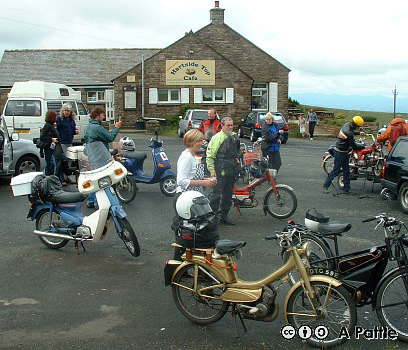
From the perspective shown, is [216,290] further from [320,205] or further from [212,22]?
[212,22]

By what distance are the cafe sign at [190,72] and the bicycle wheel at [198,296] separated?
32430 mm

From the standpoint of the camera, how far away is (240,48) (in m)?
40.7

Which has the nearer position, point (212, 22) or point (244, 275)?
point (244, 275)

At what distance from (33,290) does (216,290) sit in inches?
92.7

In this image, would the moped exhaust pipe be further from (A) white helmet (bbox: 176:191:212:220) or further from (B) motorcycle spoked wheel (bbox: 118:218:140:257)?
(A) white helmet (bbox: 176:191:212:220)

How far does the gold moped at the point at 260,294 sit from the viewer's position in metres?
4.57

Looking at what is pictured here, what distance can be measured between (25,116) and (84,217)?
14321 millimetres

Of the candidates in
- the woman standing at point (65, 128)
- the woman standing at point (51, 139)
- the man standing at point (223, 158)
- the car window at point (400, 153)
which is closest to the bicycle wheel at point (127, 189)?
the woman standing at point (51, 139)

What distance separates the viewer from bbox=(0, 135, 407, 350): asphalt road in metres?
4.82

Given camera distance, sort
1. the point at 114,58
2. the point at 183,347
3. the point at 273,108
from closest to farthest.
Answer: the point at 183,347 < the point at 273,108 < the point at 114,58

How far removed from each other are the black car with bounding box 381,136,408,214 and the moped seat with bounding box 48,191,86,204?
6.30 meters

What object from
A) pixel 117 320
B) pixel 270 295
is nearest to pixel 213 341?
pixel 270 295

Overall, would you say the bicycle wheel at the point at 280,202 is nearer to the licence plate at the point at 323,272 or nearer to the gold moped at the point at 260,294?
the gold moped at the point at 260,294

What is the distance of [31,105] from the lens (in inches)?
808
